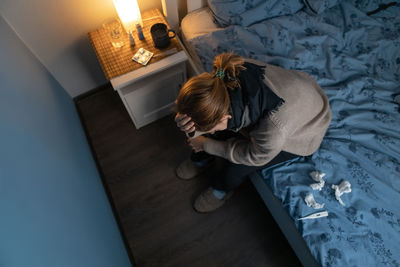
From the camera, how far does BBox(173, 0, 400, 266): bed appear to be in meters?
0.87

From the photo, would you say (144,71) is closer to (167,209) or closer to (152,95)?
(152,95)

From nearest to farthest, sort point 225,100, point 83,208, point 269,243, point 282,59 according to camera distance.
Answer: point 225,100 < point 83,208 < point 282,59 < point 269,243

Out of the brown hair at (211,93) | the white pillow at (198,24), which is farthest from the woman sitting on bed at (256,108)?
the white pillow at (198,24)

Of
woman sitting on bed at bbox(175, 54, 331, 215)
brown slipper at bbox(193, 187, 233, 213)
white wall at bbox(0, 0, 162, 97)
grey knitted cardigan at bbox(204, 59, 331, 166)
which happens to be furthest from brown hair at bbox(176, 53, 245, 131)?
white wall at bbox(0, 0, 162, 97)

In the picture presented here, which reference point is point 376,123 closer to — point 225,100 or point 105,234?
point 225,100

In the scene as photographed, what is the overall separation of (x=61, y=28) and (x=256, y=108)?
3.71 ft

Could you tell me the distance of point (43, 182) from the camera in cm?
74

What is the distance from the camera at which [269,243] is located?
4.04 ft

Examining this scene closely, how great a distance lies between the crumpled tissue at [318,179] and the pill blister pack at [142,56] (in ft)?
3.12

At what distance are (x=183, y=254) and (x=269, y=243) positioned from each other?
0.48 metres

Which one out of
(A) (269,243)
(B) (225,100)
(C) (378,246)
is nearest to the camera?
(B) (225,100)

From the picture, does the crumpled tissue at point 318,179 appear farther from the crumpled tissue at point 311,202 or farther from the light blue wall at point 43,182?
the light blue wall at point 43,182

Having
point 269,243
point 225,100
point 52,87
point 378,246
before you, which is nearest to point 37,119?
point 52,87

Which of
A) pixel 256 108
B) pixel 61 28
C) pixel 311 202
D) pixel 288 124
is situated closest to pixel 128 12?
pixel 61 28
